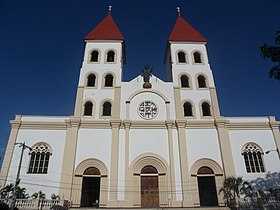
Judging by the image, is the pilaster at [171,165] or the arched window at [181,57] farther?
the arched window at [181,57]

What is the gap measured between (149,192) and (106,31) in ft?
66.2

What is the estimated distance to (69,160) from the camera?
20328mm

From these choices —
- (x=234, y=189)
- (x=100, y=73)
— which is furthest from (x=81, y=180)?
(x=234, y=189)

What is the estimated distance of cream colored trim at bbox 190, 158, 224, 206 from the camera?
19.6 metres

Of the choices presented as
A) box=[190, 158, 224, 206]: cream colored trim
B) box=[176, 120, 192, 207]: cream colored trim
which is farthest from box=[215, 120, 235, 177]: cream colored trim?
box=[176, 120, 192, 207]: cream colored trim

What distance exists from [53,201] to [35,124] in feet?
Answer: 25.6

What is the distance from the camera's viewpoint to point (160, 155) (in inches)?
836

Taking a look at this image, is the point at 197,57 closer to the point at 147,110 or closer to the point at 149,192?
the point at 147,110

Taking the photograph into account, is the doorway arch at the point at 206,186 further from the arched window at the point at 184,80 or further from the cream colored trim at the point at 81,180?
the arched window at the point at 184,80

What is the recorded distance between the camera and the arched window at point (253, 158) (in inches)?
818

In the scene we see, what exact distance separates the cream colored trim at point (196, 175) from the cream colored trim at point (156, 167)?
2.15 meters

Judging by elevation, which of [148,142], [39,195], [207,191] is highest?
[148,142]

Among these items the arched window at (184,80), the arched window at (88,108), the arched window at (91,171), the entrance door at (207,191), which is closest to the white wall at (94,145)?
the arched window at (91,171)

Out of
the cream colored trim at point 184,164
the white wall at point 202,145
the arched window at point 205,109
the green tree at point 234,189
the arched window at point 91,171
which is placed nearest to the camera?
the green tree at point 234,189
